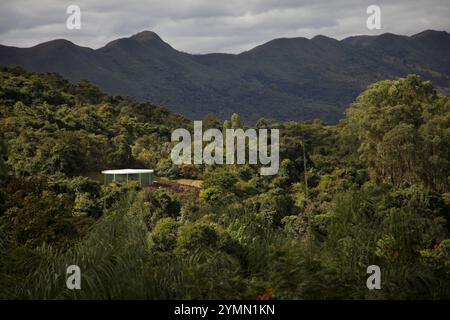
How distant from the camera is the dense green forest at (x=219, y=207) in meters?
3.33

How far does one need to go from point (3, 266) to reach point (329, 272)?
2.11 m

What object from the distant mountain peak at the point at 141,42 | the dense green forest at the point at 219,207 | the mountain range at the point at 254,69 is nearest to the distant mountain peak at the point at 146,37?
the distant mountain peak at the point at 141,42

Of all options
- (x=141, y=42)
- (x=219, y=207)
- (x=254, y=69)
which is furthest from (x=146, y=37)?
(x=219, y=207)

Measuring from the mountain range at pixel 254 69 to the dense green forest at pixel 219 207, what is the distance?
58.3 metres

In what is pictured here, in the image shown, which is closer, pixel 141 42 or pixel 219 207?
pixel 219 207

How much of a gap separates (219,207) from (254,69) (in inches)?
5212

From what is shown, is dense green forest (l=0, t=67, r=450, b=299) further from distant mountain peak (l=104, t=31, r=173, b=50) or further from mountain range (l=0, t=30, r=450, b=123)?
distant mountain peak (l=104, t=31, r=173, b=50)

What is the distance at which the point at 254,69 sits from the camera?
5310 inches

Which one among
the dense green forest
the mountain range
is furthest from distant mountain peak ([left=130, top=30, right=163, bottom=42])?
the dense green forest

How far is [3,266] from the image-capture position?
3885 millimetres

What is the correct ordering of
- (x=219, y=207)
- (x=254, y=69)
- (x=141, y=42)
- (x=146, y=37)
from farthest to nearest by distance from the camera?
(x=146, y=37)
(x=254, y=69)
(x=141, y=42)
(x=219, y=207)

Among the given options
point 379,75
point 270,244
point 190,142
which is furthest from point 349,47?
point 270,244

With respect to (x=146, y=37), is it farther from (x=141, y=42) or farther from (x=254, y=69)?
(x=254, y=69)
